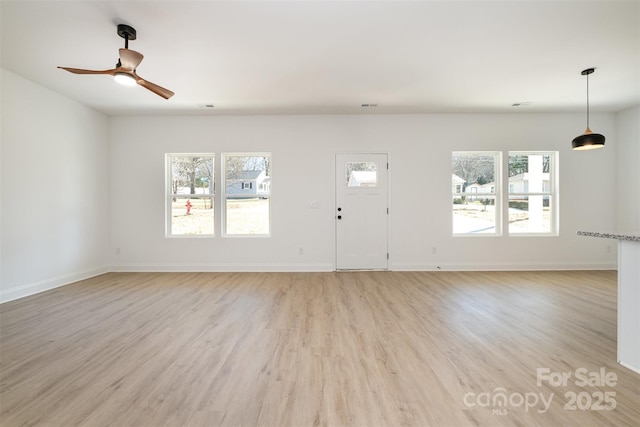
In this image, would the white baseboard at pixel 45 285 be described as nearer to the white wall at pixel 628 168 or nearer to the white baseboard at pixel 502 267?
the white baseboard at pixel 502 267

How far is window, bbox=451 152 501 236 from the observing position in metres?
5.08

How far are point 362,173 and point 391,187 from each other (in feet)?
1.96

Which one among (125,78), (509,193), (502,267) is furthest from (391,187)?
(125,78)

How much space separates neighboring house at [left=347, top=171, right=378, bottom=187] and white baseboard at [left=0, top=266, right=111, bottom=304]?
15.6 feet

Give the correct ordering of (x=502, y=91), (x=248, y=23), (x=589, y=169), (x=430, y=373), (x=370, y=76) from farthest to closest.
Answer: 1. (x=589, y=169)
2. (x=502, y=91)
3. (x=370, y=76)
4. (x=248, y=23)
5. (x=430, y=373)

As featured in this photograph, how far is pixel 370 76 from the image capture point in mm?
3453

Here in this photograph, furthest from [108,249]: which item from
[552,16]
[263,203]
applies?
[552,16]

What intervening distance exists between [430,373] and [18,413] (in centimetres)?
249

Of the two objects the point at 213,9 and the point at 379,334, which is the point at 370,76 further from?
the point at 379,334

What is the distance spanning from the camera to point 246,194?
512 cm

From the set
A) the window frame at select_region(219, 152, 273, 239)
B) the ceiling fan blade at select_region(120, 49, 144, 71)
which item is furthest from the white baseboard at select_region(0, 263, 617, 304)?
the ceiling fan blade at select_region(120, 49, 144, 71)

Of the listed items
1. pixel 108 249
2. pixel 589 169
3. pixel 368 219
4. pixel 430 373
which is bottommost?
pixel 430 373

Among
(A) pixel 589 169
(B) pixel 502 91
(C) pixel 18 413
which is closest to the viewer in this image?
(C) pixel 18 413

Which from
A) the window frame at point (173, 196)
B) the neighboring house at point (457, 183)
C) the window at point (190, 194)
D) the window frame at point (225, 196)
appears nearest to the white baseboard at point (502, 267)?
the neighboring house at point (457, 183)
